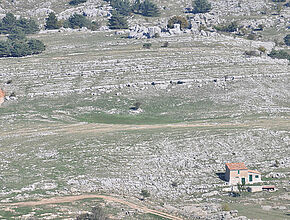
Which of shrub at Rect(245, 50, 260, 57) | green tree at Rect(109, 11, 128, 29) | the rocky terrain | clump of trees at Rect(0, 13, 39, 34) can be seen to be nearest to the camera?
the rocky terrain

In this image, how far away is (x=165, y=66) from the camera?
103m

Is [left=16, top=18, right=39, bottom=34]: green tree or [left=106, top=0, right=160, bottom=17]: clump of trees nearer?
[left=16, top=18, right=39, bottom=34]: green tree

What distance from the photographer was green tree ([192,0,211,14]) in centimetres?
16186

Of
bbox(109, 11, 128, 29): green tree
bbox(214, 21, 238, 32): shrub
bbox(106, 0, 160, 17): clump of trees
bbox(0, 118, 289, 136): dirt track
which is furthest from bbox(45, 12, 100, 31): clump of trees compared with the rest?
bbox(0, 118, 289, 136): dirt track

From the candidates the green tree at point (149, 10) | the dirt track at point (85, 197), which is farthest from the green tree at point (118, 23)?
the dirt track at point (85, 197)

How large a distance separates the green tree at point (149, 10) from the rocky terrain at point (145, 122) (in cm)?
2215

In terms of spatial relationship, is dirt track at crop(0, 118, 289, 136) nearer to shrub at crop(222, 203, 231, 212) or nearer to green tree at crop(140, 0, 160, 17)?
shrub at crop(222, 203, 231, 212)

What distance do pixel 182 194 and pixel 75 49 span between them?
69715mm

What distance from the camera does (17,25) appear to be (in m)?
145

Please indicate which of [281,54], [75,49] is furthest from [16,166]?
[281,54]

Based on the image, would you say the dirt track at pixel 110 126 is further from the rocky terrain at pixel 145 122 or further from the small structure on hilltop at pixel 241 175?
the small structure on hilltop at pixel 241 175

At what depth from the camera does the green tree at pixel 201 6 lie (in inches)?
6373

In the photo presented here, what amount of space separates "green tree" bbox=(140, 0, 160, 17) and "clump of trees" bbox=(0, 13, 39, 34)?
33.6m

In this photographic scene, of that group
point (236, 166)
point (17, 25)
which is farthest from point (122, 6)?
point (236, 166)
